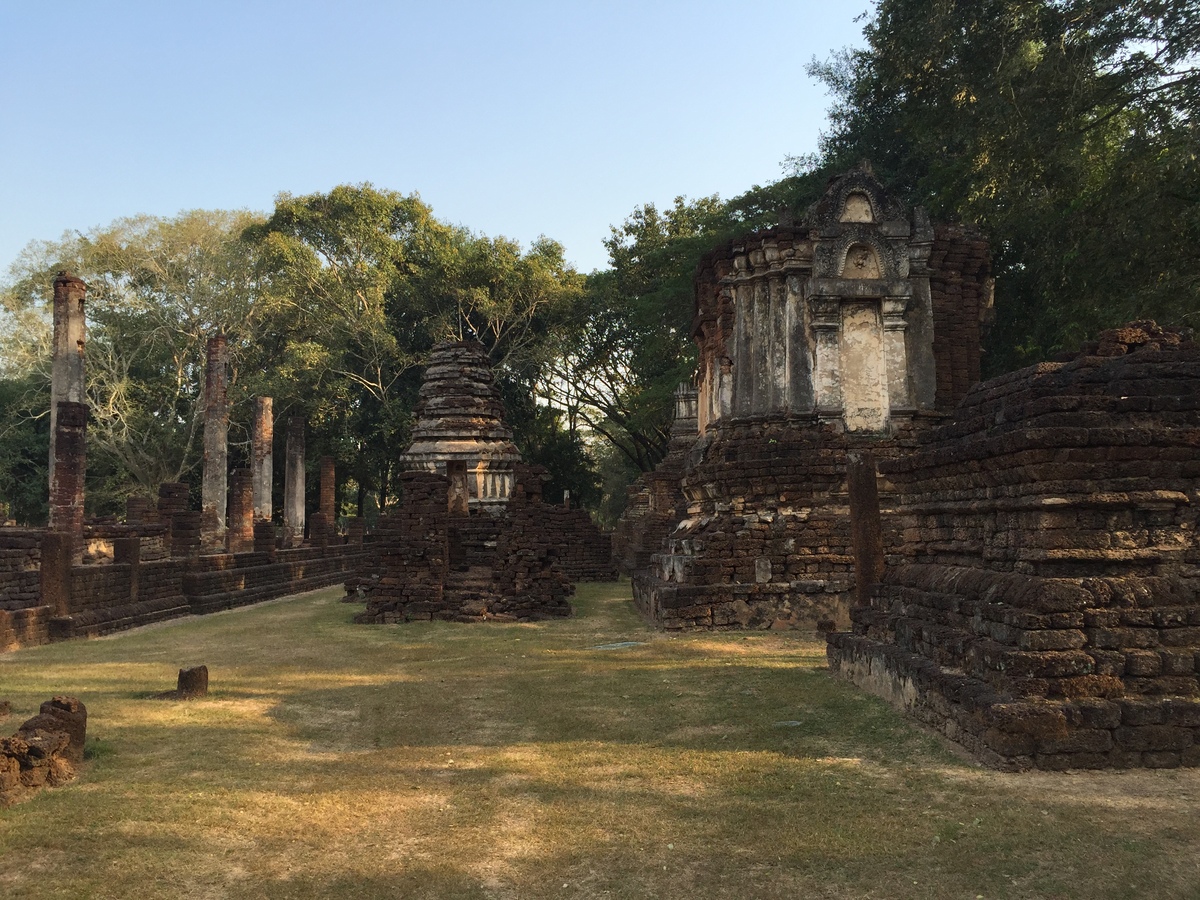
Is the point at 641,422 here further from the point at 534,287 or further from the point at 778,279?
the point at 778,279

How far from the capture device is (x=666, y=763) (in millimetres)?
4961

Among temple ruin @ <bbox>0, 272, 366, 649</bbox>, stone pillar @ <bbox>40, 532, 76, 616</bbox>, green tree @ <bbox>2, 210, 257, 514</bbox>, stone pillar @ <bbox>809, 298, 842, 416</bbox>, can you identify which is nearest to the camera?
stone pillar @ <bbox>40, 532, 76, 616</bbox>

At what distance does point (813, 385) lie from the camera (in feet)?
41.1

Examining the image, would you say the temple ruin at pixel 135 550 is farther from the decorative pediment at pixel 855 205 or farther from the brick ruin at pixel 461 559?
the decorative pediment at pixel 855 205

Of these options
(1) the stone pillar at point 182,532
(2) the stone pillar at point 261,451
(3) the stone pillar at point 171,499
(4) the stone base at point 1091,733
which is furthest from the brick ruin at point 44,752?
(2) the stone pillar at point 261,451

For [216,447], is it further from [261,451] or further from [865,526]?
[865,526]

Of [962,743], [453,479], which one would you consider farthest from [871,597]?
[453,479]

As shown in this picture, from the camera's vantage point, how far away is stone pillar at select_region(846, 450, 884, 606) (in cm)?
786

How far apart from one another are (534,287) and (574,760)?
29281 millimetres

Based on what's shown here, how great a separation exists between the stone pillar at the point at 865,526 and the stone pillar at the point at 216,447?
19.2 metres

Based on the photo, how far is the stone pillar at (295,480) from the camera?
1135 inches

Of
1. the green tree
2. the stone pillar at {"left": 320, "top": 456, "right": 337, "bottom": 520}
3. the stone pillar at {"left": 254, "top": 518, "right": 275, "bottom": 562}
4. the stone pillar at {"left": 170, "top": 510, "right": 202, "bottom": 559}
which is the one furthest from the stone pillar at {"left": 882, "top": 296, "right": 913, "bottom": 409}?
the green tree

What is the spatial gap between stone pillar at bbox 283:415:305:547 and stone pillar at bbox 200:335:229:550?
13.8ft

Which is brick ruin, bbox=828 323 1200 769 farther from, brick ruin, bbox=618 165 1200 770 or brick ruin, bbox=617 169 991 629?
brick ruin, bbox=617 169 991 629
